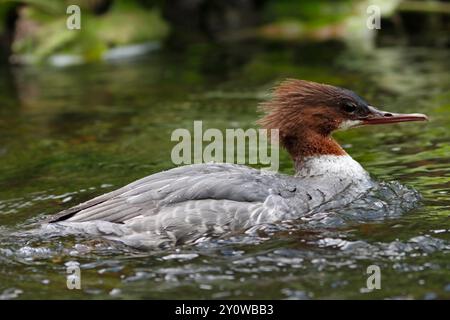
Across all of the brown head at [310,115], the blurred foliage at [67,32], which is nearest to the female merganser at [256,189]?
the brown head at [310,115]

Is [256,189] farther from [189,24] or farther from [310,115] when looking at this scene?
[189,24]

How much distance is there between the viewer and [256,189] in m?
6.76

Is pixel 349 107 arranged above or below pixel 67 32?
below

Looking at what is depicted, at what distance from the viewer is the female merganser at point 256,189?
6531 mm

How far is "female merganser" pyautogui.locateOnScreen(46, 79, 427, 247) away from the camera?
6531mm

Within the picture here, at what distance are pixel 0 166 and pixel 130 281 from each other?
4150 mm

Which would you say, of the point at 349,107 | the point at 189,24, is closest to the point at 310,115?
the point at 349,107

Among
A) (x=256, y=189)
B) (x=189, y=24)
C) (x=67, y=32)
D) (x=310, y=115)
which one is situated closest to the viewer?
(x=256, y=189)

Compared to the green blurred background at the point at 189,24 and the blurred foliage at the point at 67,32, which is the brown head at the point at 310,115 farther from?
the blurred foliage at the point at 67,32

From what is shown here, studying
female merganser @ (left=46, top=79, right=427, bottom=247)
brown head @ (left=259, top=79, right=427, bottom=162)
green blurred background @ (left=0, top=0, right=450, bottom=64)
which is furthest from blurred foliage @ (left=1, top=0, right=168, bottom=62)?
female merganser @ (left=46, top=79, right=427, bottom=247)

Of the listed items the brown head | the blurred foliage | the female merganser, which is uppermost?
the blurred foliage

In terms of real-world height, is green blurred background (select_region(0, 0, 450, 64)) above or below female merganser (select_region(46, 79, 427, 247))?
above

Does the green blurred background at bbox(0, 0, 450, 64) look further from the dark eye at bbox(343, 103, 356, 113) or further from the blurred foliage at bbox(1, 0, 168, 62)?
the dark eye at bbox(343, 103, 356, 113)

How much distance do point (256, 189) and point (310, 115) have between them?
1.16m
